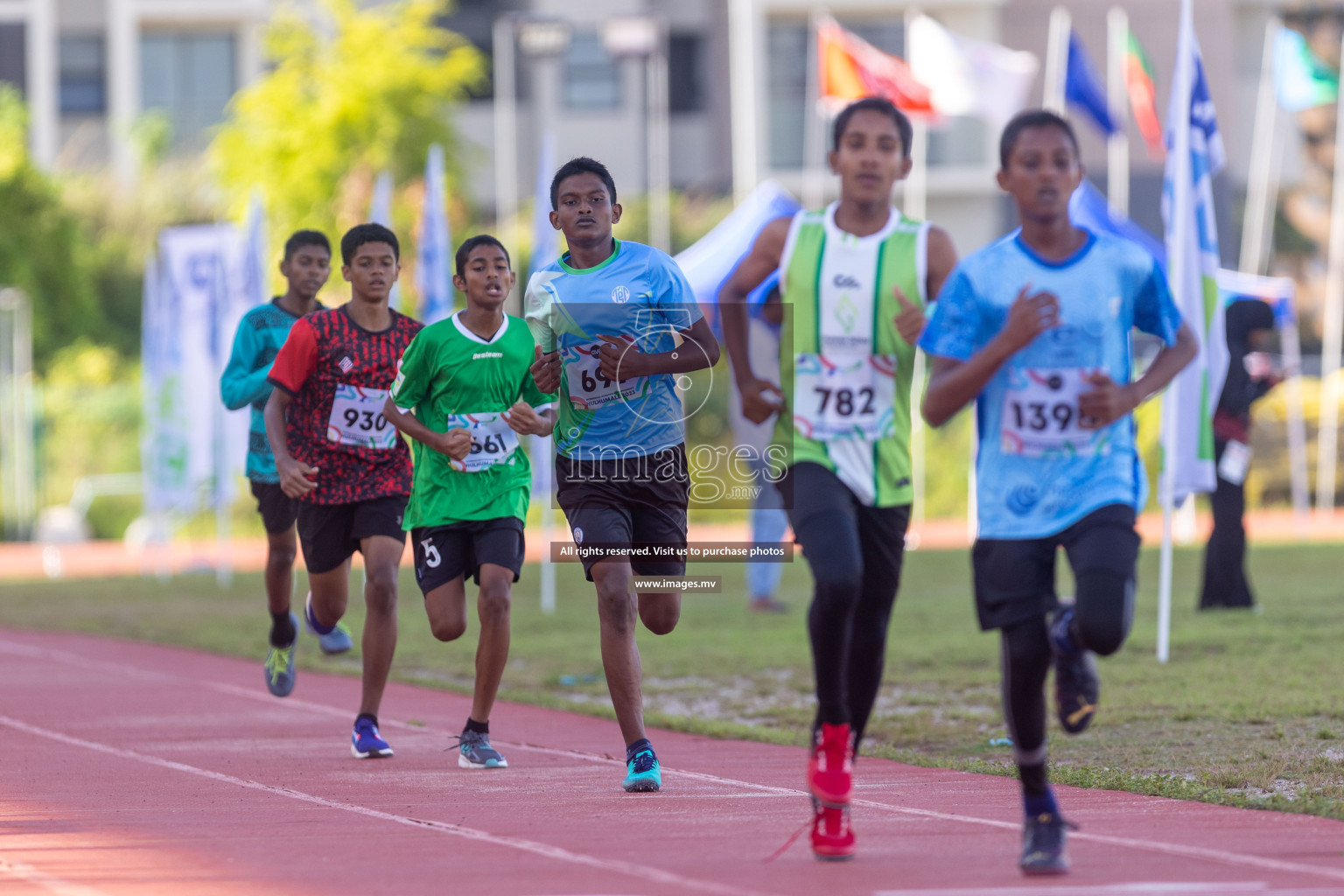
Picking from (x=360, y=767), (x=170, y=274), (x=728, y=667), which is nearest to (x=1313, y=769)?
(x=360, y=767)

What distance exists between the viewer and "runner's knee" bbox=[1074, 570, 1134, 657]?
5.45 metres

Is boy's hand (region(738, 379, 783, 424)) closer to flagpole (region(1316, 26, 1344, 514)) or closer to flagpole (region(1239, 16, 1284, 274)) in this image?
flagpole (region(1239, 16, 1284, 274))

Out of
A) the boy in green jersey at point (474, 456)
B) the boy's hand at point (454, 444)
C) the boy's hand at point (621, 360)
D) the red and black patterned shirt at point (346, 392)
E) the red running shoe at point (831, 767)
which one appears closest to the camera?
the red running shoe at point (831, 767)

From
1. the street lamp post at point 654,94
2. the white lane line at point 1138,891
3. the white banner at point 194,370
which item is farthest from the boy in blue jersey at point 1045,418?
the street lamp post at point 654,94

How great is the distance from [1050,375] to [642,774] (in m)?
2.60

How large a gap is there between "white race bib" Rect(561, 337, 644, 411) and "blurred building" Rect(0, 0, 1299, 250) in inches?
1346

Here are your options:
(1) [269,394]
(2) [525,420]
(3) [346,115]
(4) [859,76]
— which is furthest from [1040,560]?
(3) [346,115]

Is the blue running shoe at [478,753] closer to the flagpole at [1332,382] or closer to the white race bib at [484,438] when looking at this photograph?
the white race bib at [484,438]

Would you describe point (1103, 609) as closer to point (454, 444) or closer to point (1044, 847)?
point (1044, 847)

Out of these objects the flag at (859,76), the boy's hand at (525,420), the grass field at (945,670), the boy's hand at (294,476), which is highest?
the flag at (859,76)

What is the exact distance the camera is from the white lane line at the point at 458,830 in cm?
550

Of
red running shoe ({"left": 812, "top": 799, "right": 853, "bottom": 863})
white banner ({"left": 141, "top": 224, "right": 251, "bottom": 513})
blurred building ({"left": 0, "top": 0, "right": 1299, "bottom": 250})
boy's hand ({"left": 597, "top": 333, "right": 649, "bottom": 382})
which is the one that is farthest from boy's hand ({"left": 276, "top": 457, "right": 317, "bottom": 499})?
blurred building ({"left": 0, "top": 0, "right": 1299, "bottom": 250})

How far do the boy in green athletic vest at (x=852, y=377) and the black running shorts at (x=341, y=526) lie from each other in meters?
2.98

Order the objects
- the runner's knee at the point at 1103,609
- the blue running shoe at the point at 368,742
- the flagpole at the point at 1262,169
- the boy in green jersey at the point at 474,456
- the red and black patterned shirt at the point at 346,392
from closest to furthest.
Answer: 1. the runner's knee at the point at 1103,609
2. the boy in green jersey at the point at 474,456
3. the blue running shoe at the point at 368,742
4. the red and black patterned shirt at the point at 346,392
5. the flagpole at the point at 1262,169
